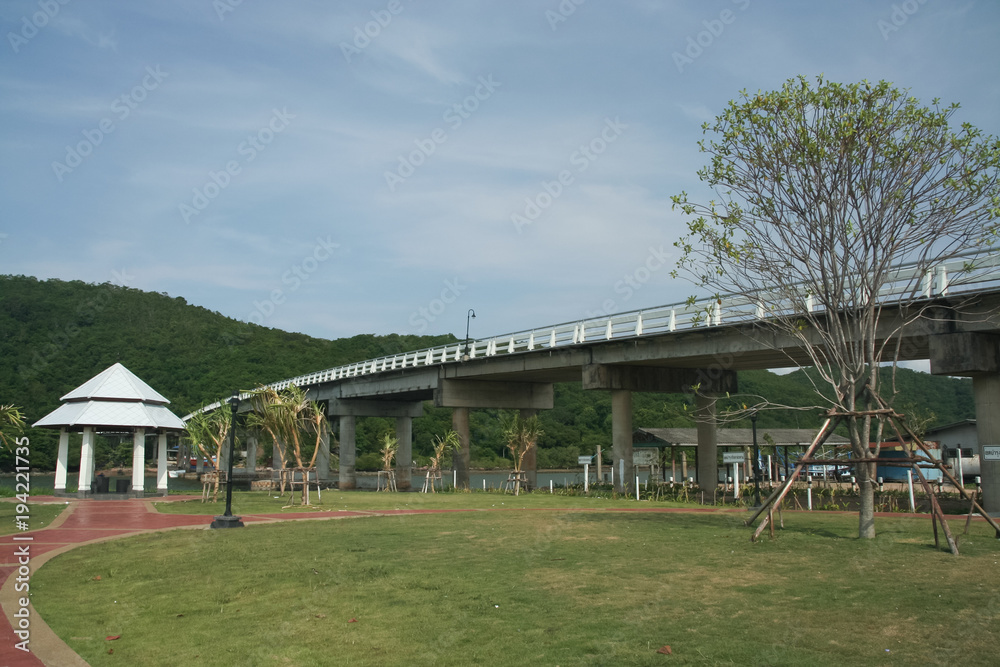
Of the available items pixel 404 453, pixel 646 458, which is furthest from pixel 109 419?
pixel 404 453

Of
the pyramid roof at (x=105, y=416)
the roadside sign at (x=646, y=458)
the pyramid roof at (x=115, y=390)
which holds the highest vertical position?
the pyramid roof at (x=115, y=390)

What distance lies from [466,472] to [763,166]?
1369 inches

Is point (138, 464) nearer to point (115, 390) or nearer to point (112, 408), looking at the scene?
point (112, 408)

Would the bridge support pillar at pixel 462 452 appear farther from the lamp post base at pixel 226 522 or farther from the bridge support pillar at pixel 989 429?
the bridge support pillar at pixel 989 429

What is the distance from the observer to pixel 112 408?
36.7 metres

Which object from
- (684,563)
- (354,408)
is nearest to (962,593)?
(684,563)

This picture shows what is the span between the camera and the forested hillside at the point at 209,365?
3004 inches

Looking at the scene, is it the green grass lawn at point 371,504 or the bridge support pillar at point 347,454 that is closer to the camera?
the green grass lawn at point 371,504

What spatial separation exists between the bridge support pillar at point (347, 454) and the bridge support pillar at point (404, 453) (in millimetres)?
3666

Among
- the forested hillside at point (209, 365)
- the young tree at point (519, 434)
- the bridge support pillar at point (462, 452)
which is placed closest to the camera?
the young tree at point (519, 434)

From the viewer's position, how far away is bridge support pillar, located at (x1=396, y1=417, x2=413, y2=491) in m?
63.9

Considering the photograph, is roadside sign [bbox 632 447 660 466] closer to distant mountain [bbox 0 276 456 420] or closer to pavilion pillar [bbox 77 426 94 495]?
pavilion pillar [bbox 77 426 94 495]

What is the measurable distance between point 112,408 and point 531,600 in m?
32.8

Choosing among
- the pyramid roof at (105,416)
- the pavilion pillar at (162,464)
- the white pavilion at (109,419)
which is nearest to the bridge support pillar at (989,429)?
the white pavilion at (109,419)
